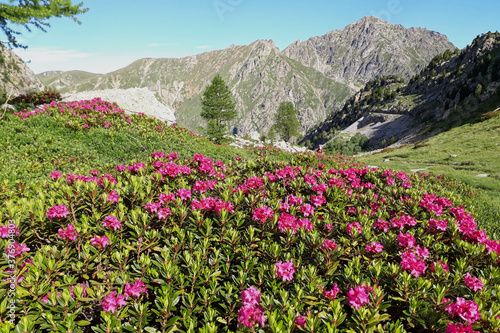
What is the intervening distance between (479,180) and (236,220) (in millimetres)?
19336

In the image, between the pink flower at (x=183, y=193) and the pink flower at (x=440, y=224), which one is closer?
the pink flower at (x=440, y=224)

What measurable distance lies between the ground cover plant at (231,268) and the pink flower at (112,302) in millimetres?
12

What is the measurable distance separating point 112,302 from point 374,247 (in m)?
3.32

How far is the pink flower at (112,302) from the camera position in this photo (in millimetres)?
2240

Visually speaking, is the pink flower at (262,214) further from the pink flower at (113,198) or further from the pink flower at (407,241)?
the pink flower at (113,198)

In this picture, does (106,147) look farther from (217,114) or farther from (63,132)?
(217,114)

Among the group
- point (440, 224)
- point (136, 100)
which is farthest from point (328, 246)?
point (136, 100)

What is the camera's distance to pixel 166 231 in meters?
3.29

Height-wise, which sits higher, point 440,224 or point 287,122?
point 440,224

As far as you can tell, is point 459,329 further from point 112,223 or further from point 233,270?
point 112,223

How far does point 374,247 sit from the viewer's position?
3262 millimetres

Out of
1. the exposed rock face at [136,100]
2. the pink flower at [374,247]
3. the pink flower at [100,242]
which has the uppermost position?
the exposed rock face at [136,100]

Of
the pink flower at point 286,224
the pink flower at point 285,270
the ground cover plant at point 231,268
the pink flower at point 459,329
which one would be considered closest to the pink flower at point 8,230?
the ground cover plant at point 231,268

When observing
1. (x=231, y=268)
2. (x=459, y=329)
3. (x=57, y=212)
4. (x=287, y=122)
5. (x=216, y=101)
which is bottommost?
(x=287, y=122)
